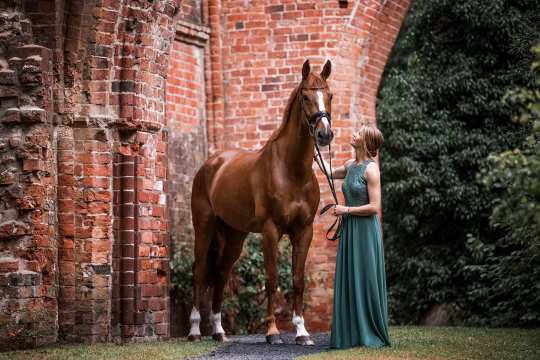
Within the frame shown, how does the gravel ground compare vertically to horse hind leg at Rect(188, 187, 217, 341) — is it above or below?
below

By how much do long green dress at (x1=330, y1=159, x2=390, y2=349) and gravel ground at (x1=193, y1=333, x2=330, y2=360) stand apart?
311 mm

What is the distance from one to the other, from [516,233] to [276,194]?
2.31 meters

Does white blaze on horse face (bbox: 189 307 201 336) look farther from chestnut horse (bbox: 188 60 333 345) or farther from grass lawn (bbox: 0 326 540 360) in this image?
grass lawn (bbox: 0 326 540 360)

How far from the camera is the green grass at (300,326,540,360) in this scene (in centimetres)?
810

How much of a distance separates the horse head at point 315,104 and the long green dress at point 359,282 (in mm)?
534

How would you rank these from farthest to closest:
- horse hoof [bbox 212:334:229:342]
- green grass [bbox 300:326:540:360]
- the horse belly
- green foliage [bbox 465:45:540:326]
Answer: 1. horse hoof [bbox 212:334:229:342]
2. the horse belly
3. green grass [bbox 300:326:540:360]
4. green foliage [bbox 465:45:540:326]

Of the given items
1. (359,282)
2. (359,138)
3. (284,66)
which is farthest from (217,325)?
(284,66)

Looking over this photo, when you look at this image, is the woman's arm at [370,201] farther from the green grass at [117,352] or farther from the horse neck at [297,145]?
the green grass at [117,352]

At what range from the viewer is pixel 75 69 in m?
9.86

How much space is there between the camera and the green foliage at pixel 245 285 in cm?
1243

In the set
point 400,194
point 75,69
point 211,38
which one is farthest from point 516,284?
point 75,69

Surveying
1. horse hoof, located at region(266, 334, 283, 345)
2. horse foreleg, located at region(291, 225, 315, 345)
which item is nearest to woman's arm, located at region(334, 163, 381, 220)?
horse foreleg, located at region(291, 225, 315, 345)

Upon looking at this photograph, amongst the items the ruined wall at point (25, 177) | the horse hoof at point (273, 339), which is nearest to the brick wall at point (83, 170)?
the ruined wall at point (25, 177)

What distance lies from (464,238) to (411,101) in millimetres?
2482
